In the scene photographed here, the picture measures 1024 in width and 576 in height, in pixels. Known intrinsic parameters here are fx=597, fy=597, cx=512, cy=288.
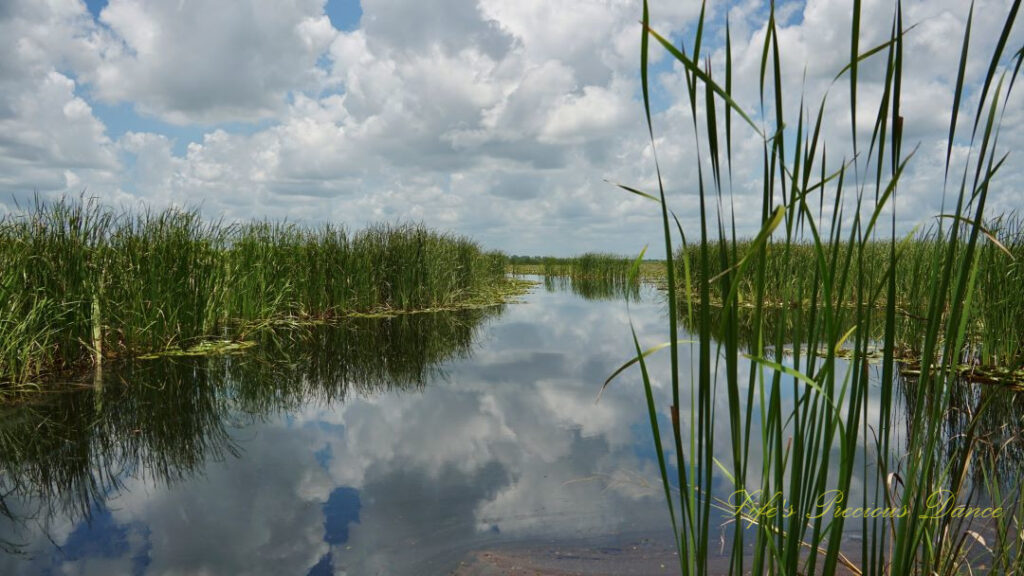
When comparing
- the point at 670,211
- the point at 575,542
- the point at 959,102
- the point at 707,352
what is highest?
the point at 959,102

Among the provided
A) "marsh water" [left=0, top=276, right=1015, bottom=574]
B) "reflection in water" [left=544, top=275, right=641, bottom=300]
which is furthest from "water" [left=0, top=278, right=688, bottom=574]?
"reflection in water" [left=544, top=275, right=641, bottom=300]

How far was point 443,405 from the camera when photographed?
5969 mm

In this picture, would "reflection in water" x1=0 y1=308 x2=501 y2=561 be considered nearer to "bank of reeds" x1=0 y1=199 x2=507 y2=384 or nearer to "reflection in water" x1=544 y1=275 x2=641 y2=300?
"bank of reeds" x1=0 y1=199 x2=507 y2=384

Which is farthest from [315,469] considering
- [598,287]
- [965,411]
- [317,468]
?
[598,287]

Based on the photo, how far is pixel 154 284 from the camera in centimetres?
745

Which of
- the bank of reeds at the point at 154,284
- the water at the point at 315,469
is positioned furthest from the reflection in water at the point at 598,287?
the water at the point at 315,469

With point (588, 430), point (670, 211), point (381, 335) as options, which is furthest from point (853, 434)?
point (381, 335)

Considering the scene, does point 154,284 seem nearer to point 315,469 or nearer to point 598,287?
point 315,469

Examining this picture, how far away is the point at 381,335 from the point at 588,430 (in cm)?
584

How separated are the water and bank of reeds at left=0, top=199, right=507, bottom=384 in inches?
24.8

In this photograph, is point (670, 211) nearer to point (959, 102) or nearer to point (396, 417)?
point (959, 102)

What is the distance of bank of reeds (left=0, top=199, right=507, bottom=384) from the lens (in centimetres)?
612

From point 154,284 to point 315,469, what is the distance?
15.1 ft

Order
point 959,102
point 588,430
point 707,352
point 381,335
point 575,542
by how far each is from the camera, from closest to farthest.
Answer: point 959,102, point 707,352, point 575,542, point 588,430, point 381,335
